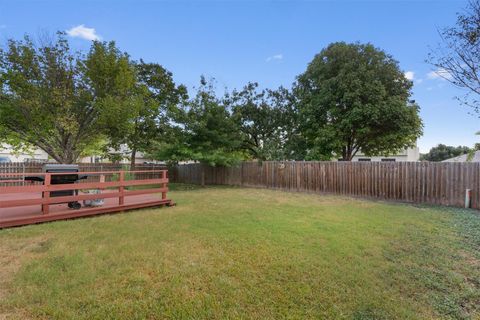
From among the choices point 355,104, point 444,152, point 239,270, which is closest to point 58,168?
point 239,270

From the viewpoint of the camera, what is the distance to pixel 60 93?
1023cm

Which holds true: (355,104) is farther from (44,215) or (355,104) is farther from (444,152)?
(444,152)

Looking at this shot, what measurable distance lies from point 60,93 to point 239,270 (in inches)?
443

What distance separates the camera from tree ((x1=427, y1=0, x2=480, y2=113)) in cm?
395

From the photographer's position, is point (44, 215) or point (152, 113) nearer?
point (44, 215)

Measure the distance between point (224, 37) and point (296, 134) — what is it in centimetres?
986

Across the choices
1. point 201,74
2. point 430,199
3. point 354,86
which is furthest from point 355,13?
point 201,74

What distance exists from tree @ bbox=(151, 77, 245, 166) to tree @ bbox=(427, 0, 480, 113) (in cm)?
1015

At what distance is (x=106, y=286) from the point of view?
2662mm

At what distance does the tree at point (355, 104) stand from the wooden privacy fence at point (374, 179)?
4423 millimetres

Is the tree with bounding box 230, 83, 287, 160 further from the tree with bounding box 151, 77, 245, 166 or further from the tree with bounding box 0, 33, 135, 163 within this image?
the tree with bounding box 0, 33, 135, 163

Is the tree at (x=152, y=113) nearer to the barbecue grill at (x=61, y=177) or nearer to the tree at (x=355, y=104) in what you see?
the barbecue grill at (x=61, y=177)

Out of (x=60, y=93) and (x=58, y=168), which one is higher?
(x=60, y=93)

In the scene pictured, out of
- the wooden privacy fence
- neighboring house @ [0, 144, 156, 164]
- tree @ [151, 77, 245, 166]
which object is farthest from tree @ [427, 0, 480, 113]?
neighboring house @ [0, 144, 156, 164]
